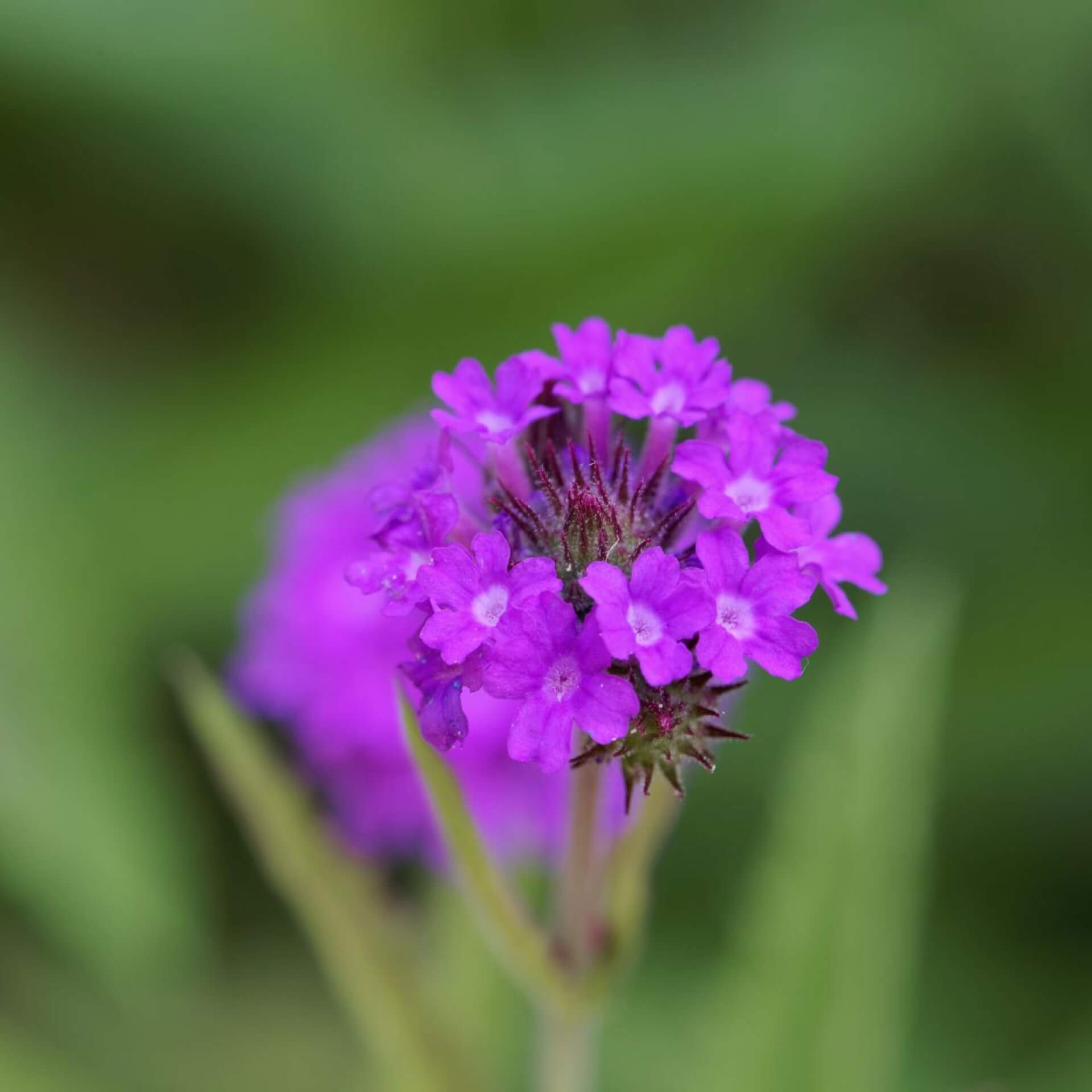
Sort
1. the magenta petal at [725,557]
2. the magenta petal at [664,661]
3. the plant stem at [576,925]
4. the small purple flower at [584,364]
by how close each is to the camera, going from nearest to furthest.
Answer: the magenta petal at [664,661] < the magenta petal at [725,557] < the small purple flower at [584,364] < the plant stem at [576,925]

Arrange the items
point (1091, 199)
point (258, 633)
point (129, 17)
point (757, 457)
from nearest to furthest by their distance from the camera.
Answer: point (757, 457), point (258, 633), point (129, 17), point (1091, 199)

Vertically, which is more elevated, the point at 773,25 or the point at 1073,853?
the point at 773,25

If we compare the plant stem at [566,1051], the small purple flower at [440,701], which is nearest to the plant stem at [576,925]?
the plant stem at [566,1051]

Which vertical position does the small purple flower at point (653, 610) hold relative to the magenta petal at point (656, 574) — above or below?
below

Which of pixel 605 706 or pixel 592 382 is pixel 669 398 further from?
pixel 605 706

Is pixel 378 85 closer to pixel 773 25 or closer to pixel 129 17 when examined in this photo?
pixel 129 17

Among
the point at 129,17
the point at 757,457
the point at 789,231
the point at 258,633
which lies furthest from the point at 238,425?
the point at 757,457

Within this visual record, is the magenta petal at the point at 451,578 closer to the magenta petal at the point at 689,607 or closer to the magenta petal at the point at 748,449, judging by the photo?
the magenta petal at the point at 689,607
